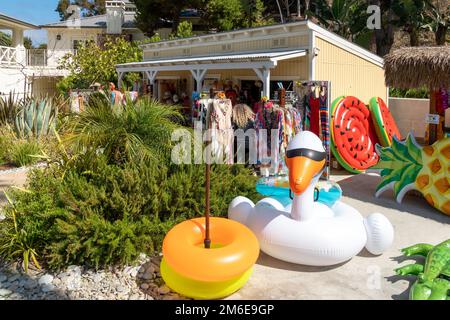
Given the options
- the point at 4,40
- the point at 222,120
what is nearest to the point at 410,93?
the point at 222,120

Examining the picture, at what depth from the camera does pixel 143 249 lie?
488 centimetres

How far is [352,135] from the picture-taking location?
966cm

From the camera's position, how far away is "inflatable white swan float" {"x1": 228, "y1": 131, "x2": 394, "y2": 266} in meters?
4.56

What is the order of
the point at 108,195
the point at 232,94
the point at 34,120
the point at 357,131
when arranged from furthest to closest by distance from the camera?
the point at 232,94, the point at 34,120, the point at 357,131, the point at 108,195

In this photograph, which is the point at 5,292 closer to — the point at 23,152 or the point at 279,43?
→ the point at 23,152

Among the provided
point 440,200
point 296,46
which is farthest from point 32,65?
point 440,200

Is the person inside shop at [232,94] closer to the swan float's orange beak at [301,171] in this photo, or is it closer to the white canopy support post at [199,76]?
the white canopy support post at [199,76]

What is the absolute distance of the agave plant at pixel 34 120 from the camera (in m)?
10.8

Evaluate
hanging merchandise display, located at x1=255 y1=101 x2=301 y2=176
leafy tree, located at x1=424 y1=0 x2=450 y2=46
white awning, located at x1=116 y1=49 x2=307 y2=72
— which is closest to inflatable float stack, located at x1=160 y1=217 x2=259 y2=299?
hanging merchandise display, located at x1=255 y1=101 x2=301 y2=176

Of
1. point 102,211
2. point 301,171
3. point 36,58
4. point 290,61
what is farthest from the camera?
point 36,58

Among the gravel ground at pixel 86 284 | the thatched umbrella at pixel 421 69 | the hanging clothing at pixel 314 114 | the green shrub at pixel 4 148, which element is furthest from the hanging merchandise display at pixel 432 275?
the green shrub at pixel 4 148

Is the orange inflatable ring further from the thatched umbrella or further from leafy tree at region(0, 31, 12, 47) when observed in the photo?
leafy tree at region(0, 31, 12, 47)

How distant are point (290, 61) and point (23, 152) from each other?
22.7ft

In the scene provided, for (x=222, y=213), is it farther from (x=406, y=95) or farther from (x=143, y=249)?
(x=406, y=95)
